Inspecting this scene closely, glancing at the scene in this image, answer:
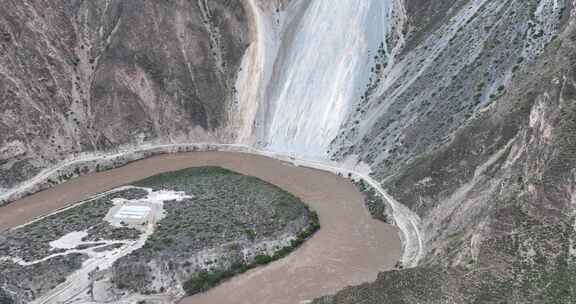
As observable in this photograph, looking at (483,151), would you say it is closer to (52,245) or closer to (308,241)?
(308,241)

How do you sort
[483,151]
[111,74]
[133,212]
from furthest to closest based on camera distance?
[111,74] < [133,212] < [483,151]

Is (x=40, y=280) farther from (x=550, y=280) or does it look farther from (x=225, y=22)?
(x=225, y=22)

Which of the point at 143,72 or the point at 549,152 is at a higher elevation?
the point at 143,72

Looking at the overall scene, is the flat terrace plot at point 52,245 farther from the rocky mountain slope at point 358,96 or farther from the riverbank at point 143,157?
the rocky mountain slope at point 358,96

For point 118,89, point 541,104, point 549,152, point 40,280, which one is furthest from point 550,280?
point 118,89

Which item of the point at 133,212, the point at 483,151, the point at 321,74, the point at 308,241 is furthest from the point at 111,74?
the point at 483,151

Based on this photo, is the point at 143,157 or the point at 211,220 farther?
the point at 143,157

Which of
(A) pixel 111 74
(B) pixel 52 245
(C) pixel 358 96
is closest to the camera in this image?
(B) pixel 52 245

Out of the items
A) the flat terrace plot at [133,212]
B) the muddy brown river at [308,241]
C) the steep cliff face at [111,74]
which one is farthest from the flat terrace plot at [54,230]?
the steep cliff face at [111,74]
